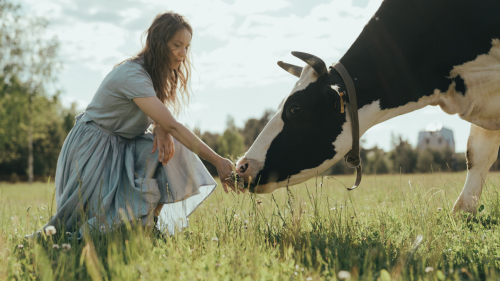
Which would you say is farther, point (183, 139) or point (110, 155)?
Answer: point (110, 155)

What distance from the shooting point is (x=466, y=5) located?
3709 mm

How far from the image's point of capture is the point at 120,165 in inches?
147

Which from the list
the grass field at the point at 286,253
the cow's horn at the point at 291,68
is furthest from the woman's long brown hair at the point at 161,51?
the grass field at the point at 286,253

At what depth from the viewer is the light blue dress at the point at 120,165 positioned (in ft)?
11.5

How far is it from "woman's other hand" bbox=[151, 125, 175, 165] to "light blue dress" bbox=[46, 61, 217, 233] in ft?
0.41

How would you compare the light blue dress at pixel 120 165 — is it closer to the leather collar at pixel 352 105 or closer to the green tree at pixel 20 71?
the leather collar at pixel 352 105

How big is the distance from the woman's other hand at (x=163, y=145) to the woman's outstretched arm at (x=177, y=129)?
0.11m

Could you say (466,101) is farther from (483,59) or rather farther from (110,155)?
(110,155)

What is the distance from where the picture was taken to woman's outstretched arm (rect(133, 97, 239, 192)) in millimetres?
3480

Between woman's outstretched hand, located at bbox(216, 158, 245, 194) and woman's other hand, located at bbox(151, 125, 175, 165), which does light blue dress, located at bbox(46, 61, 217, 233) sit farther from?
woman's outstretched hand, located at bbox(216, 158, 245, 194)

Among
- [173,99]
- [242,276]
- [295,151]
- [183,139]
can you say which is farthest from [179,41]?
[242,276]

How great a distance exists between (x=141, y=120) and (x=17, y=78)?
29.4 meters

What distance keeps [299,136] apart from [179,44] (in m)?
1.56

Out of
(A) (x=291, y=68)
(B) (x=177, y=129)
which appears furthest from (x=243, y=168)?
(A) (x=291, y=68)
